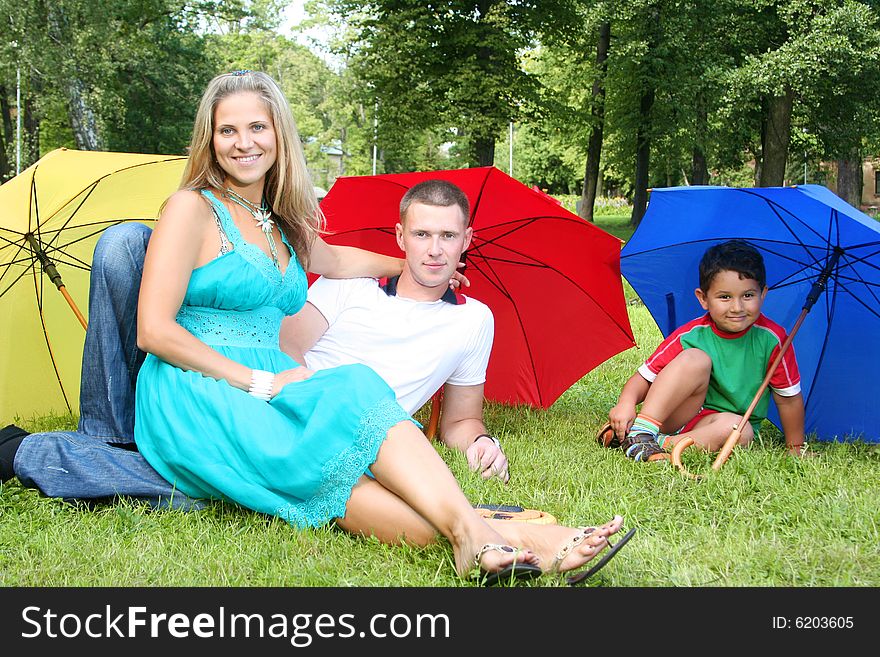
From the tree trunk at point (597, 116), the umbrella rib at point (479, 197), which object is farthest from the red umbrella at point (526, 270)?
the tree trunk at point (597, 116)

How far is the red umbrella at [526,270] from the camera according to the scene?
4.82 meters

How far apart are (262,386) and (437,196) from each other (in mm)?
1370

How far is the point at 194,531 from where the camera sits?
353cm

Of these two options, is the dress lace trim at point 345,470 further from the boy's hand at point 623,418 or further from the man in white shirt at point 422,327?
the boy's hand at point 623,418

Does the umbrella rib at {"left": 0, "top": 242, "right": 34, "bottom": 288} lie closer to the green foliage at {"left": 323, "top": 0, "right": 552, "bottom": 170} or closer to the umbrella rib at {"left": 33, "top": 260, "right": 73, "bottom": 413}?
the umbrella rib at {"left": 33, "top": 260, "right": 73, "bottom": 413}

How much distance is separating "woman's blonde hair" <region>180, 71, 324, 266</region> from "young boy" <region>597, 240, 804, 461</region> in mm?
2034

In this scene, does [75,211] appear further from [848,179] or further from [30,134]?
[30,134]

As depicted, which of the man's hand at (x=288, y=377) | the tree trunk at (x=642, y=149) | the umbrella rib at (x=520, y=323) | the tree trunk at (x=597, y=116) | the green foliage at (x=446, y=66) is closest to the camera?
the man's hand at (x=288, y=377)

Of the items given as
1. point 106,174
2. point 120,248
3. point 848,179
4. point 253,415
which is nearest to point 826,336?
point 253,415

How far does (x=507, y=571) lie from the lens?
9.29ft

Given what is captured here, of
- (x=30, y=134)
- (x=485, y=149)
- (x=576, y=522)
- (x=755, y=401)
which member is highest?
(x=30, y=134)

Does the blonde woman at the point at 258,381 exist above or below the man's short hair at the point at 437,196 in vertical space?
below

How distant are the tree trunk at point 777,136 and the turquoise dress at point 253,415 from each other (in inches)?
805
